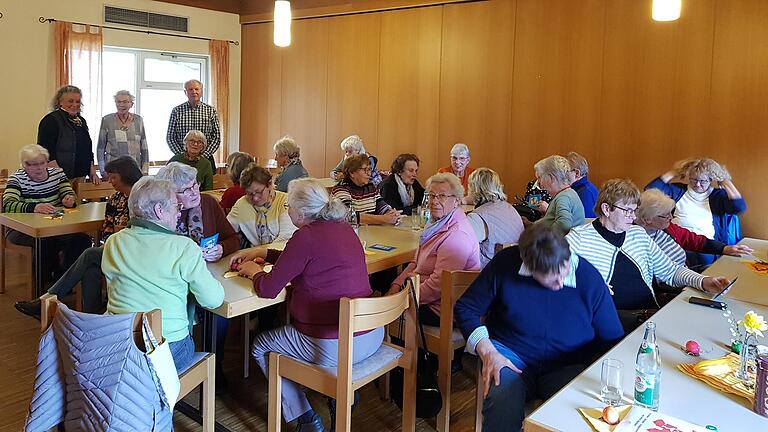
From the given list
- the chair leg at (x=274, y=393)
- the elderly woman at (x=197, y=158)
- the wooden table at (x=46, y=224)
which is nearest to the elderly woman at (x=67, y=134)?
the elderly woman at (x=197, y=158)

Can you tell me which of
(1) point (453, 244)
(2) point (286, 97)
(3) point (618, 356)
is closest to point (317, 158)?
(2) point (286, 97)

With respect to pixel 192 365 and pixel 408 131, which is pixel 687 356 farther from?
pixel 408 131

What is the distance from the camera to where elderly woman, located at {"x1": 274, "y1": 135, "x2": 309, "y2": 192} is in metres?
5.32

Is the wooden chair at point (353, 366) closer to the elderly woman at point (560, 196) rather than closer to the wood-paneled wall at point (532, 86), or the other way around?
the elderly woman at point (560, 196)

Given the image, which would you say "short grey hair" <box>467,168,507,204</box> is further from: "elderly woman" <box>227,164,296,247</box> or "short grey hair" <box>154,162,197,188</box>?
"short grey hair" <box>154,162,197,188</box>

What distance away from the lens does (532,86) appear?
6.29m

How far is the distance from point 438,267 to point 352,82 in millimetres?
5148

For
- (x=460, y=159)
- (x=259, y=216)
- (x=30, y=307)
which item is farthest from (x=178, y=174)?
(x=460, y=159)

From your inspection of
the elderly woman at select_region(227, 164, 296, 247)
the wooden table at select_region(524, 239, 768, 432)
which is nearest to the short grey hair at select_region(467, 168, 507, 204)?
the elderly woman at select_region(227, 164, 296, 247)

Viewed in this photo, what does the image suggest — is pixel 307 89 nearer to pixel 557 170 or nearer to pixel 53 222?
pixel 53 222

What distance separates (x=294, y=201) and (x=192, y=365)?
0.76m

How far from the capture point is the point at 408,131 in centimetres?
733

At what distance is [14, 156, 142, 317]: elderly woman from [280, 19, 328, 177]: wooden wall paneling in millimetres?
4642

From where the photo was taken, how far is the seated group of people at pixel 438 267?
7.60ft
